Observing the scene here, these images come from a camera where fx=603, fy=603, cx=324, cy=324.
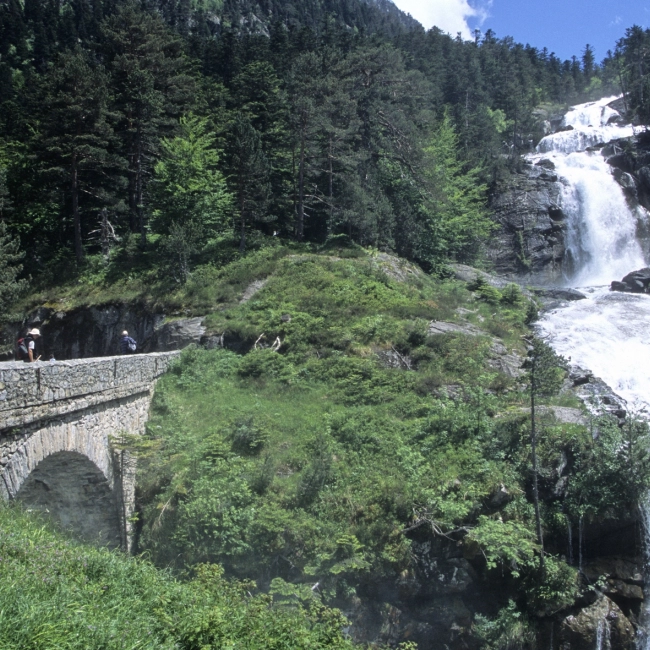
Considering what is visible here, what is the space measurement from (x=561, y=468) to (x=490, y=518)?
237cm

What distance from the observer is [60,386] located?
10.1 meters

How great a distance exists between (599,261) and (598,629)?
3113 centimetres

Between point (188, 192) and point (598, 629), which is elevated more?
point (188, 192)

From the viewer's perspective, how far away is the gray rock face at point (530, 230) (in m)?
39.9

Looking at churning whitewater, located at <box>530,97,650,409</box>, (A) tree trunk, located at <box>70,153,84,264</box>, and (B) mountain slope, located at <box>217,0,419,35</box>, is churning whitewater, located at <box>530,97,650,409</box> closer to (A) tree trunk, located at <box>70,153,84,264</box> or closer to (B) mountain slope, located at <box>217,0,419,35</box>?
(A) tree trunk, located at <box>70,153,84,264</box>

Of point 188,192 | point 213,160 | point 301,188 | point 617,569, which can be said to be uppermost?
point 213,160

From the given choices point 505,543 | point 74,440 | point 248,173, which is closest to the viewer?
point 74,440

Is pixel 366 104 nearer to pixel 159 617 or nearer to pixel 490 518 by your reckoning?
pixel 490 518

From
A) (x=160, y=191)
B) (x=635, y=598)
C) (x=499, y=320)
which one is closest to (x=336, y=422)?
(x=635, y=598)

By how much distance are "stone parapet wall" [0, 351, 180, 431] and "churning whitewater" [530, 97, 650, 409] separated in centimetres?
1189

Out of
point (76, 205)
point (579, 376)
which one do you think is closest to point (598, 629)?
point (579, 376)

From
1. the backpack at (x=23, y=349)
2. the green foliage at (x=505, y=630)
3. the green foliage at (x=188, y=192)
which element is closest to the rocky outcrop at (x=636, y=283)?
the green foliage at (x=188, y=192)

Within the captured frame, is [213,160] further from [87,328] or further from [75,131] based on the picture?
[87,328]

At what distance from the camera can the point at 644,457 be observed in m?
12.6
